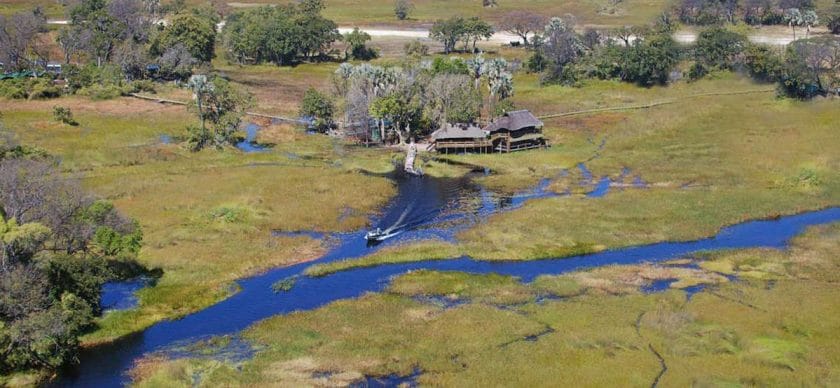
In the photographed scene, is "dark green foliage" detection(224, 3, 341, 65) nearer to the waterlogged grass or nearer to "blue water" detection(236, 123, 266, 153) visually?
"blue water" detection(236, 123, 266, 153)

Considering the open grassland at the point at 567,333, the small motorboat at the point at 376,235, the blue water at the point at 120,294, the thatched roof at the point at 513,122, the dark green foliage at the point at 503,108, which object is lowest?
the open grassland at the point at 567,333

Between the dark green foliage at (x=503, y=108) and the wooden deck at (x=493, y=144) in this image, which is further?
the dark green foliage at (x=503, y=108)

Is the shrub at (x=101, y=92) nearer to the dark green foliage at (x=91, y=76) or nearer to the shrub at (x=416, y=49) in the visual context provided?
the dark green foliage at (x=91, y=76)

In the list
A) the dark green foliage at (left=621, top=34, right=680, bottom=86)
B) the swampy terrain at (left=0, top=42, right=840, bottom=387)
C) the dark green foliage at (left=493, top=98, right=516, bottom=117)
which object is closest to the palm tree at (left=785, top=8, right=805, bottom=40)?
the dark green foliage at (left=621, top=34, right=680, bottom=86)

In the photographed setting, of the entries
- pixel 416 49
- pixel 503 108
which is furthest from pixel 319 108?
pixel 416 49

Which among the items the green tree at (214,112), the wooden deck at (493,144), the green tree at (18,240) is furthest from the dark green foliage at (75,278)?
the wooden deck at (493,144)
